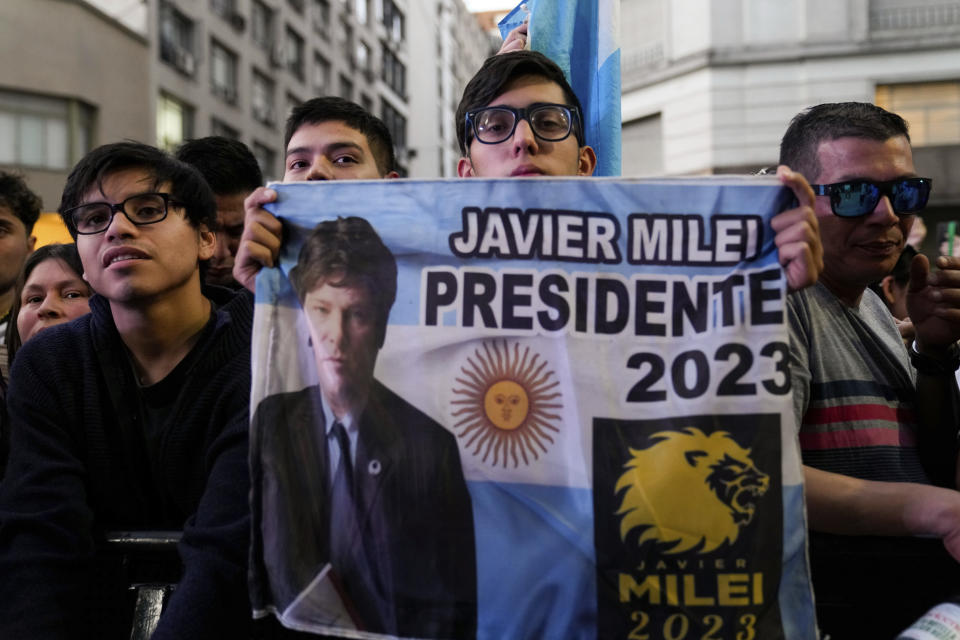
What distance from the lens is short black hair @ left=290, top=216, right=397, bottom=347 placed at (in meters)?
1.91

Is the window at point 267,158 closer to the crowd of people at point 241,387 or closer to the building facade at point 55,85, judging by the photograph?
the building facade at point 55,85

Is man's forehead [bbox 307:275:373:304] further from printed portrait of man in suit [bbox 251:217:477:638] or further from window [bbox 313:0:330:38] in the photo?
window [bbox 313:0:330:38]

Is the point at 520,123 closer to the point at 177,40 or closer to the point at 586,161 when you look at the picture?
the point at 586,161

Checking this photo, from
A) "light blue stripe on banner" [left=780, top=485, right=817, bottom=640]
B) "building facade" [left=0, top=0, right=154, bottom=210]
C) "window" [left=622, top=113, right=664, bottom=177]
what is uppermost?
"building facade" [left=0, top=0, right=154, bottom=210]

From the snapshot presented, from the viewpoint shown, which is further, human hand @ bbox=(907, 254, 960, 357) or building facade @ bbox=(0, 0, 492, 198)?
building facade @ bbox=(0, 0, 492, 198)

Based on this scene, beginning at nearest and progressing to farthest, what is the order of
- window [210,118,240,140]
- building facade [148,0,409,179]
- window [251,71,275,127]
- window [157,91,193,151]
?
window [157,91,193,151]
building facade [148,0,409,179]
window [210,118,240,140]
window [251,71,275,127]

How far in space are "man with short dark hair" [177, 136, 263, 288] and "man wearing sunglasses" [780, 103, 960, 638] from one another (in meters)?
2.18

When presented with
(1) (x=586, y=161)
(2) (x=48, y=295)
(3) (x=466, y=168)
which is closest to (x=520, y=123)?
(3) (x=466, y=168)

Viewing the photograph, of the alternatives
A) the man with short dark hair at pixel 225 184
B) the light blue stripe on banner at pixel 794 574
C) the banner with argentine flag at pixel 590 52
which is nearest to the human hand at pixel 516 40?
the banner with argentine flag at pixel 590 52

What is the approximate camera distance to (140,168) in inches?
97.7

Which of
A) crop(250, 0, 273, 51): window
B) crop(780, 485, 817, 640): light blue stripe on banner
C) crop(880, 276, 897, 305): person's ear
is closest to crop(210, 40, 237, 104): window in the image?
crop(250, 0, 273, 51): window

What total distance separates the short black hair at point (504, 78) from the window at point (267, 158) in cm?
2500

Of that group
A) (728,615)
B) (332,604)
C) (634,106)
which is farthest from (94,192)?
(634,106)

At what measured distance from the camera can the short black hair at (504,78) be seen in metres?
2.74
